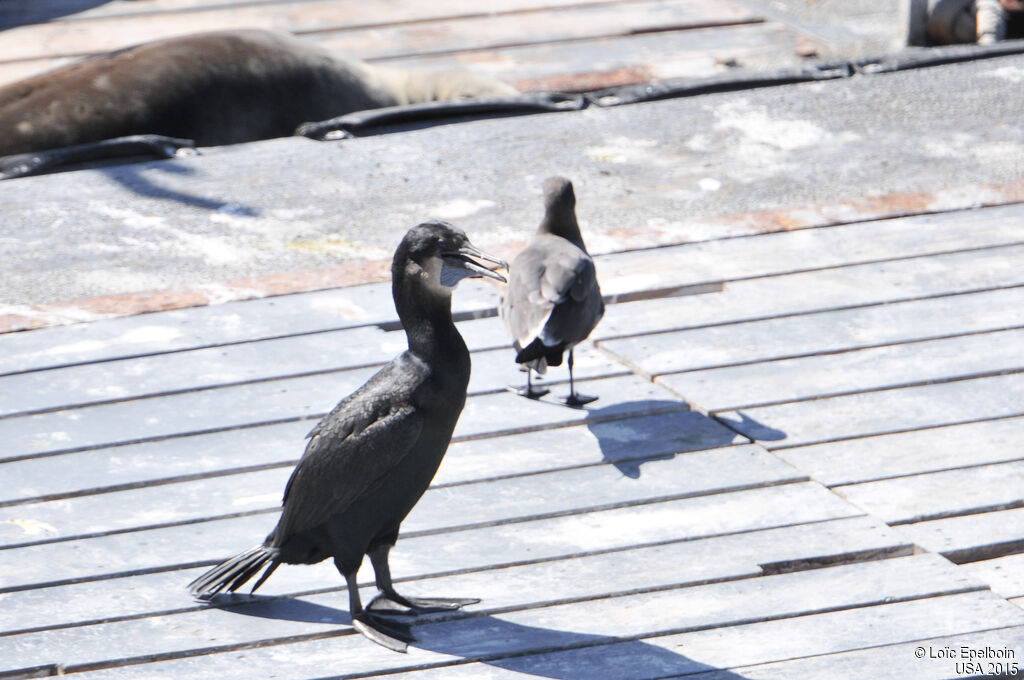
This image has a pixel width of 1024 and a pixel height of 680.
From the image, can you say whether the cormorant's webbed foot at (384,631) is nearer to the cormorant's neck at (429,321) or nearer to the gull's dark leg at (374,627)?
the gull's dark leg at (374,627)

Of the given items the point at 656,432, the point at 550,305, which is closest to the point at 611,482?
the point at 656,432

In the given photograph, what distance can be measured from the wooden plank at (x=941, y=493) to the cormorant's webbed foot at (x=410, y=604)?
97cm

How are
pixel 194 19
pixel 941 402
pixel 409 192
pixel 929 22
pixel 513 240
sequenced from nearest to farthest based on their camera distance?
pixel 941 402
pixel 513 240
pixel 409 192
pixel 929 22
pixel 194 19

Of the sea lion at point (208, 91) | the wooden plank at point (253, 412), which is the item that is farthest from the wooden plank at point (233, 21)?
the wooden plank at point (253, 412)

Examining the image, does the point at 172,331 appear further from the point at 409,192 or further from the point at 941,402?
the point at 941,402

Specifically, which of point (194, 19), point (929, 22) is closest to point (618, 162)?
point (929, 22)

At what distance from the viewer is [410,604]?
2.88m

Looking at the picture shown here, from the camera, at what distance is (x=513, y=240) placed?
16.2 feet

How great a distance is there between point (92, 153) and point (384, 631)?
3.75 metres

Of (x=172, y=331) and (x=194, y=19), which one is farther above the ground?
(x=194, y=19)

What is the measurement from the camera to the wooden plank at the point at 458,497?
324 cm

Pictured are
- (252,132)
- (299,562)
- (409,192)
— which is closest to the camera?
(299,562)

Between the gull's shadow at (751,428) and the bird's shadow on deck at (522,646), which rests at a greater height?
the gull's shadow at (751,428)

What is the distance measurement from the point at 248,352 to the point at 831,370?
5.35 ft
